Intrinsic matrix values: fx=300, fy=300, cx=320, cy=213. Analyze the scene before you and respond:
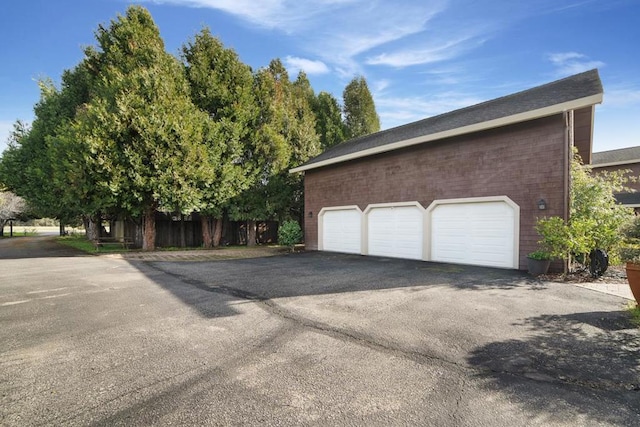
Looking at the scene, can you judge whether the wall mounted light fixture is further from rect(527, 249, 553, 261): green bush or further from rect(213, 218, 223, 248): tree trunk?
rect(213, 218, 223, 248): tree trunk

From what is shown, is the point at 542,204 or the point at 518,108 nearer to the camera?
the point at 542,204

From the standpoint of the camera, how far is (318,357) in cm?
320

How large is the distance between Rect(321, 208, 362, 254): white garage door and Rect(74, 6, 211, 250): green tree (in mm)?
6123

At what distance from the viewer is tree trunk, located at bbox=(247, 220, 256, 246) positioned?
695 inches

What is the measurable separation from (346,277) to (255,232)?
11481 millimetres

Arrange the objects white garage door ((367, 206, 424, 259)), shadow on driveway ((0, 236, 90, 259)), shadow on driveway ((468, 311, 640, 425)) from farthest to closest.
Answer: shadow on driveway ((0, 236, 90, 259)) < white garage door ((367, 206, 424, 259)) < shadow on driveway ((468, 311, 640, 425))

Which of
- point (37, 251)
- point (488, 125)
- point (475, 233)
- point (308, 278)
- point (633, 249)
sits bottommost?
point (37, 251)

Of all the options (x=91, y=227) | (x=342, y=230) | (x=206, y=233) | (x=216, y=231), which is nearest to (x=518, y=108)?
(x=342, y=230)

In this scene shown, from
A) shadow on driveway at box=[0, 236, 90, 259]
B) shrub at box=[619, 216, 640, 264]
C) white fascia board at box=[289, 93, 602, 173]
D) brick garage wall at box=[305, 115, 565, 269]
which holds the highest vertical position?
white fascia board at box=[289, 93, 602, 173]

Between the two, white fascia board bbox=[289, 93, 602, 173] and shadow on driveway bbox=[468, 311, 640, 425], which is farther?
white fascia board bbox=[289, 93, 602, 173]

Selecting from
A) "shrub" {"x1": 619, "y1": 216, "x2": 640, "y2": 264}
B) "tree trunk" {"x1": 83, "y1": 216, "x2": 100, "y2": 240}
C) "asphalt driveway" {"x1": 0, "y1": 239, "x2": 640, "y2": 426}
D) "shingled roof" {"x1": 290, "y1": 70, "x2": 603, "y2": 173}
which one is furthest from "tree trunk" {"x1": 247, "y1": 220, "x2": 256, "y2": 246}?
"shrub" {"x1": 619, "y1": 216, "x2": 640, "y2": 264}

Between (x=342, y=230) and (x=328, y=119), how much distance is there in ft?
45.7

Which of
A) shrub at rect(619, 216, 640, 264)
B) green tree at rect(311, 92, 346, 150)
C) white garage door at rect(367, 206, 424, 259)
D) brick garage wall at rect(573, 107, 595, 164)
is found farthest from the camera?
green tree at rect(311, 92, 346, 150)

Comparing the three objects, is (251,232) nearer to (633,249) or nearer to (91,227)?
(91,227)
